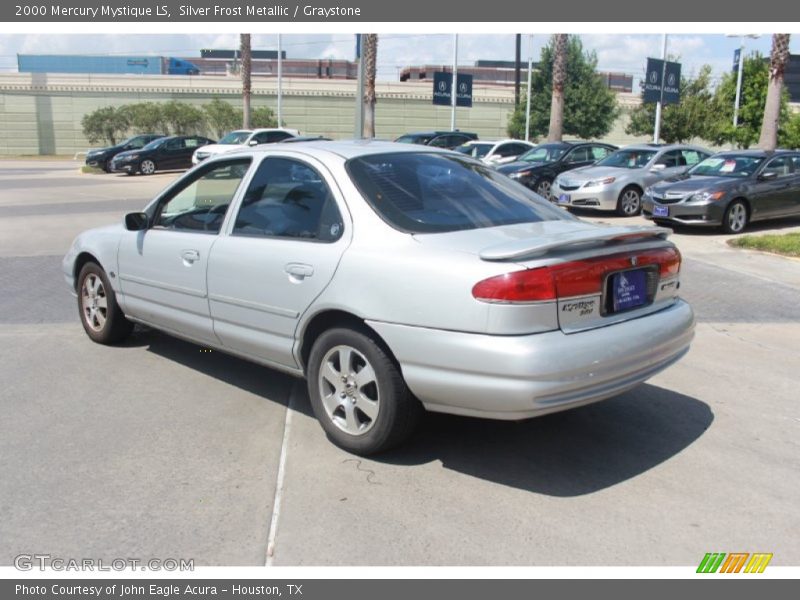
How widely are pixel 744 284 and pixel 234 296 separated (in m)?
6.99

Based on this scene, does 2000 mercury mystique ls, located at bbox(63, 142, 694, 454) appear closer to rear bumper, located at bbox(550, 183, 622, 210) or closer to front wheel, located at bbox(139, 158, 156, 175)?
rear bumper, located at bbox(550, 183, 622, 210)

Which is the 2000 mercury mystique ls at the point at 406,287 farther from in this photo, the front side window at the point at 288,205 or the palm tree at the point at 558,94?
the palm tree at the point at 558,94

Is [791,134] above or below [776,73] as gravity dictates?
below

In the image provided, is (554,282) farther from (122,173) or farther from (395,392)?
(122,173)

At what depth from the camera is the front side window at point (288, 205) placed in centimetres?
460

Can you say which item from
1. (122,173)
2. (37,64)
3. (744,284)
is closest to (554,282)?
(744,284)

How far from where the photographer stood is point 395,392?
13.4ft

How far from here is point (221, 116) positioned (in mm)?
54094

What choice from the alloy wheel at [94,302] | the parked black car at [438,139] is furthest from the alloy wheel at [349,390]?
the parked black car at [438,139]

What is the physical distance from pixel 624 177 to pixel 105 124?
151 ft

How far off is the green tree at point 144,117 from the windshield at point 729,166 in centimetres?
4492

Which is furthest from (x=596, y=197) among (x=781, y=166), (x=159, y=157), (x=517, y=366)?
(x=159, y=157)

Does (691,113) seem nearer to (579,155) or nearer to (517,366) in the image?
(579,155)

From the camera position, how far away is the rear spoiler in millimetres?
3773
